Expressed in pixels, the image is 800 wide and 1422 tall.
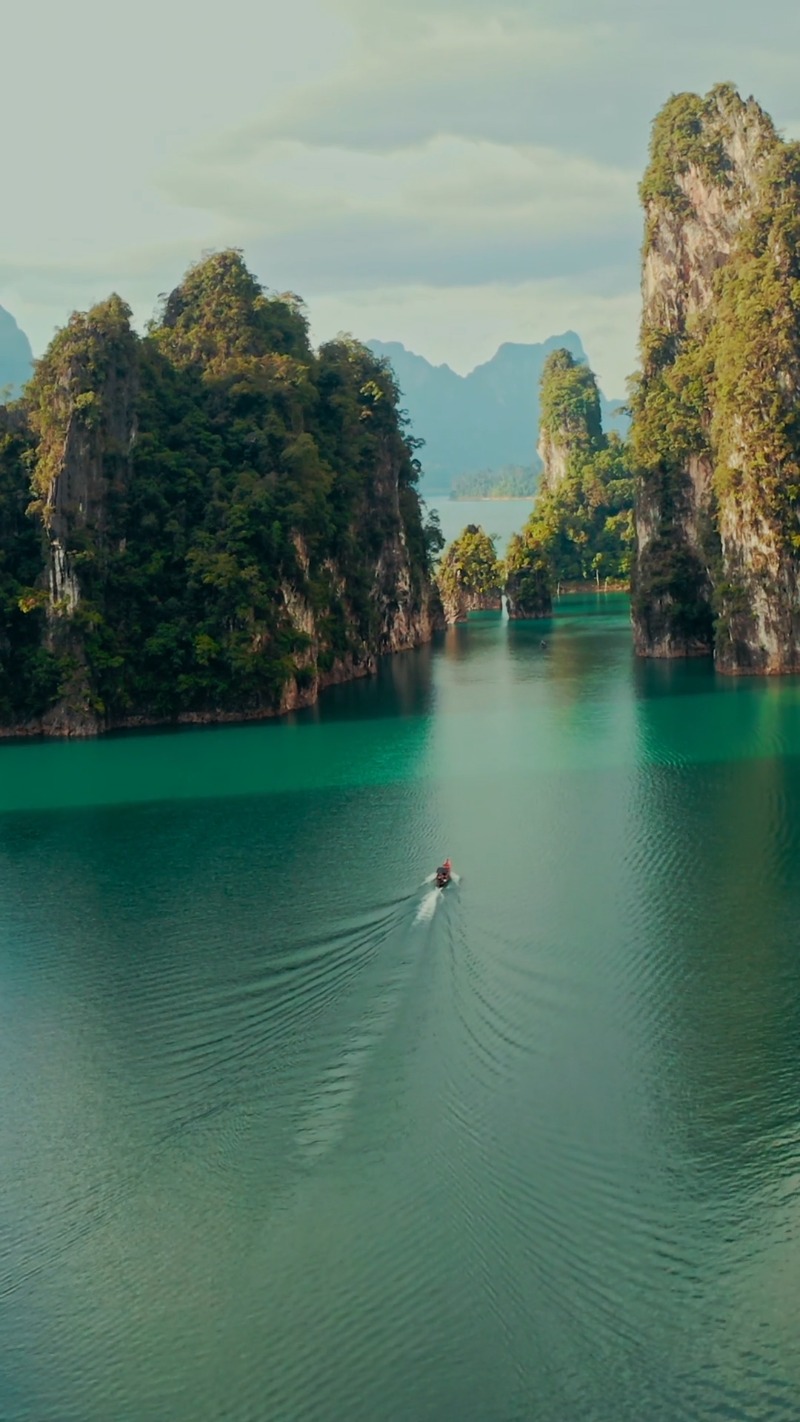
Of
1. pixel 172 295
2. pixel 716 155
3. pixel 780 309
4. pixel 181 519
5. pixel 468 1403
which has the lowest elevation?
pixel 468 1403

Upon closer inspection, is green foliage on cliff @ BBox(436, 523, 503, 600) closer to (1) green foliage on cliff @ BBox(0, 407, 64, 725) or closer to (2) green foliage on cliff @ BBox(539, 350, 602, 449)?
(2) green foliage on cliff @ BBox(539, 350, 602, 449)

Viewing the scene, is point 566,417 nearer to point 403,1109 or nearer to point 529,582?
point 529,582

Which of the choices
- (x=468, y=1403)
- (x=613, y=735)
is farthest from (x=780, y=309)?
(x=468, y=1403)

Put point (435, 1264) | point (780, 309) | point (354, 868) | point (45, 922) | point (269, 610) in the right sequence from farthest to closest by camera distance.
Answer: point (780, 309) → point (269, 610) → point (354, 868) → point (45, 922) → point (435, 1264)

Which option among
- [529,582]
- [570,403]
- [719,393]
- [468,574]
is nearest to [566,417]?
[570,403]

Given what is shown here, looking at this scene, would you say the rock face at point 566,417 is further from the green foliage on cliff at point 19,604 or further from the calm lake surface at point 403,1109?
the calm lake surface at point 403,1109

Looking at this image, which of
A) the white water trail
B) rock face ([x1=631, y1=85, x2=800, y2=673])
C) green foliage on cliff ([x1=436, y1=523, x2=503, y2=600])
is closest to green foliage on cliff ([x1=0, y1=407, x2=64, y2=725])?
the white water trail

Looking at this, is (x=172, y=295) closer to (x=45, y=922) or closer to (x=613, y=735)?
(x=613, y=735)
